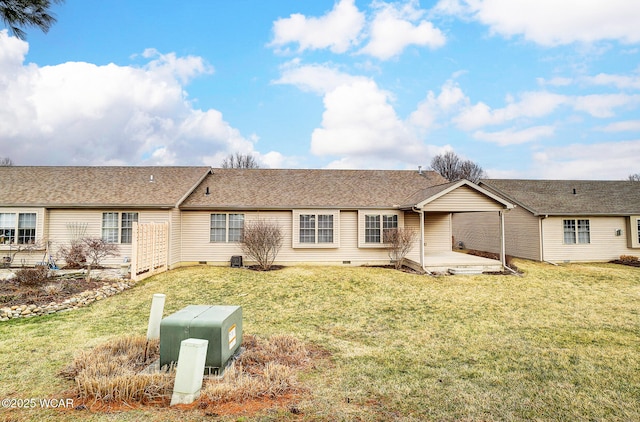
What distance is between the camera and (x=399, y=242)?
14.4 m

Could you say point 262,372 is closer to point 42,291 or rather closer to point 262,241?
point 42,291

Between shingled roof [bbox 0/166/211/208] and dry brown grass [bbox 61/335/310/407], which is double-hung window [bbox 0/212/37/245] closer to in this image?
shingled roof [bbox 0/166/211/208]

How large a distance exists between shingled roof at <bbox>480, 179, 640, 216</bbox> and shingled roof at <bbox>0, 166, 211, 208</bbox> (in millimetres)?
16800

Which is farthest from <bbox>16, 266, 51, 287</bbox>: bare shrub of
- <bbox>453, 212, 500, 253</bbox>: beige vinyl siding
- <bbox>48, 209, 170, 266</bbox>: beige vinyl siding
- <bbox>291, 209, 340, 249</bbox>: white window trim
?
<bbox>453, 212, 500, 253</bbox>: beige vinyl siding

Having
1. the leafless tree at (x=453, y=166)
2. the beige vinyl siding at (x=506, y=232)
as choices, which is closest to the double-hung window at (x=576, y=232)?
the beige vinyl siding at (x=506, y=232)

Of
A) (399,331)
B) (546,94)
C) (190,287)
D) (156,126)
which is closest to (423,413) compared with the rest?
(399,331)

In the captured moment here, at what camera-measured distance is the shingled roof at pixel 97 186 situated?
45.9 ft

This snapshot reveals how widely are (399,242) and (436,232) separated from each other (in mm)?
3278

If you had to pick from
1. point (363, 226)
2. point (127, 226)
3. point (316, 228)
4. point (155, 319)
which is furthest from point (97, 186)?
point (155, 319)

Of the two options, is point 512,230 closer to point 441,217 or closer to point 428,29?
point 441,217

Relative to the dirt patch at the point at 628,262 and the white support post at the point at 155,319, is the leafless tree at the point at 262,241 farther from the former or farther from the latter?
the dirt patch at the point at 628,262

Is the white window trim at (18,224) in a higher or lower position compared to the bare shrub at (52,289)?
higher

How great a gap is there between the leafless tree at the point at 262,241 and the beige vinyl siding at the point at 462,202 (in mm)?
6461

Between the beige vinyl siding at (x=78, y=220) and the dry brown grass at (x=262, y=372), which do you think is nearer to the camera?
the dry brown grass at (x=262, y=372)
